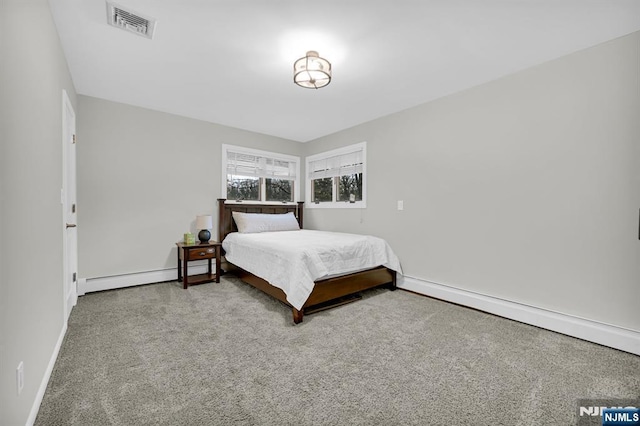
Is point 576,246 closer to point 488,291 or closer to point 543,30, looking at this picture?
point 488,291

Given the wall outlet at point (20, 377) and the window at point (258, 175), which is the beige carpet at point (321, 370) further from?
the window at point (258, 175)

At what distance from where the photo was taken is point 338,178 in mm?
4773

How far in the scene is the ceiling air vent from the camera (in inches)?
75.6

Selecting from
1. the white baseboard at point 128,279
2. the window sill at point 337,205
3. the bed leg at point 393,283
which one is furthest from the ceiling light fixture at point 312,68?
the white baseboard at point 128,279

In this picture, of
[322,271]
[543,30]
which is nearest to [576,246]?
[543,30]

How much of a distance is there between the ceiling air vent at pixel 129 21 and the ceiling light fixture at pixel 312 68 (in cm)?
112

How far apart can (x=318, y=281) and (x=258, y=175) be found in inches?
108

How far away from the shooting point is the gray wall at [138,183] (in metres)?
3.37

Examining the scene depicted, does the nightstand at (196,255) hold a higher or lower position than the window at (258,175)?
lower

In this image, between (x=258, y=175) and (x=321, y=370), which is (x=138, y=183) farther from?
(x=321, y=370)

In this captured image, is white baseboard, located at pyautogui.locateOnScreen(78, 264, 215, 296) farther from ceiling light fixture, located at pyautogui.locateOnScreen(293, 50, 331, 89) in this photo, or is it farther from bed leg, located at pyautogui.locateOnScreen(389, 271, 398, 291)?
ceiling light fixture, located at pyautogui.locateOnScreen(293, 50, 331, 89)

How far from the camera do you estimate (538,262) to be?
255 cm

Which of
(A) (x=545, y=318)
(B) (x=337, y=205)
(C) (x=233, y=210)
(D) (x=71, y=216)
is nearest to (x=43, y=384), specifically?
(D) (x=71, y=216)

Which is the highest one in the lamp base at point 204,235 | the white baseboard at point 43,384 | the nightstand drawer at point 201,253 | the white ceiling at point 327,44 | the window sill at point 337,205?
the white ceiling at point 327,44
